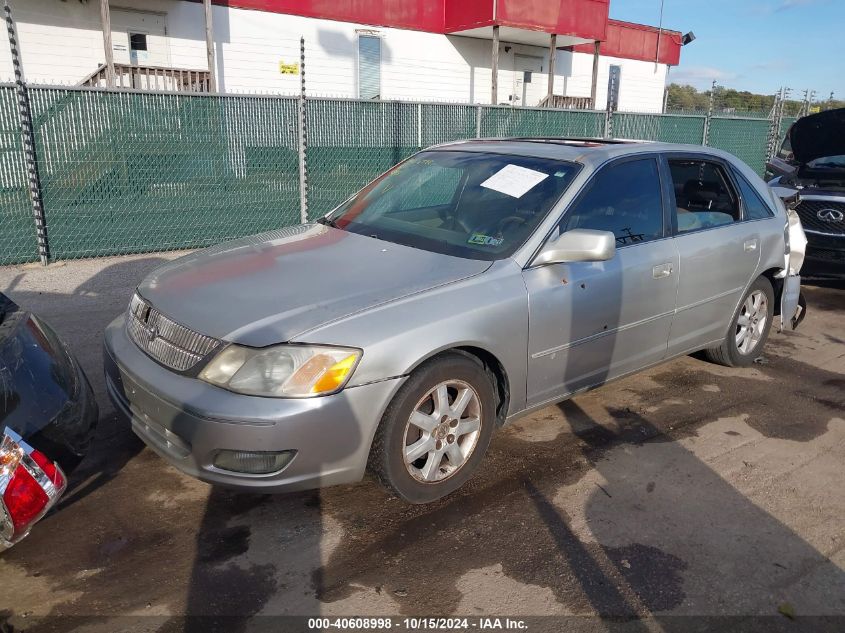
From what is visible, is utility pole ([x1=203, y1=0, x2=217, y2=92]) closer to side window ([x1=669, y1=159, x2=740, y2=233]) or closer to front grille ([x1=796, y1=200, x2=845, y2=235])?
front grille ([x1=796, y1=200, x2=845, y2=235])

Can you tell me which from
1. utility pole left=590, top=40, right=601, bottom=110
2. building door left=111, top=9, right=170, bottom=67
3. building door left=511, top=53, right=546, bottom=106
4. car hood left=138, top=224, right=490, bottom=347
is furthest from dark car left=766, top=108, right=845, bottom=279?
building door left=511, top=53, right=546, bottom=106

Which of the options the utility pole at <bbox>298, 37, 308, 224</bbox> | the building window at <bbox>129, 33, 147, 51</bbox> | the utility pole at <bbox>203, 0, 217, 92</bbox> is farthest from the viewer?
the building window at <bbox>129, 33, 147, 51</bbox>

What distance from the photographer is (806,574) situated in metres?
2.81

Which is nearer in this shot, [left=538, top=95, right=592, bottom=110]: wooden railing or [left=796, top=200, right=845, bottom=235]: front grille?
[left=796, top=200, right=845, bottom=235]: front grille

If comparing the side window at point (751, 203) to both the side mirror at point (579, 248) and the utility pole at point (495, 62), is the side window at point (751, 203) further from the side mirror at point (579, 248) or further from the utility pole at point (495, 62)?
the utility pole at point (495, 62)

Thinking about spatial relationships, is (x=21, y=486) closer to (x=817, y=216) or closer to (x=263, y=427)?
(x=263, y=427)

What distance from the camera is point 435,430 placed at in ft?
10.3

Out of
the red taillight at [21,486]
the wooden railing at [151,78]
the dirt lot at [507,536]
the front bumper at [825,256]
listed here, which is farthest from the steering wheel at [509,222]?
the wooden railing at [151,78]

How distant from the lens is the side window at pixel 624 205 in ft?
12.4

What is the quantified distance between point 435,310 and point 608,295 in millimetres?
1211

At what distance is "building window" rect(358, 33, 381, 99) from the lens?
16203mm

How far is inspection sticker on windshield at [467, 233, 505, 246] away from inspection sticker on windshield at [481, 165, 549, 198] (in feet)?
1.17

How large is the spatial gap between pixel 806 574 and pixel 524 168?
2.46m

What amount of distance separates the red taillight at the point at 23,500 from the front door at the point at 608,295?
2211 mm
